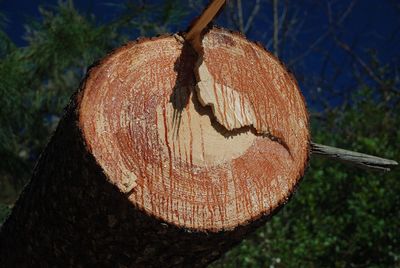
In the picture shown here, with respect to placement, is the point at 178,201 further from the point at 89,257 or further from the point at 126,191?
the point at 89,257

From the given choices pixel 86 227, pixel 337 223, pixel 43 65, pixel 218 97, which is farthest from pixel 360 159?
pixel 337 223

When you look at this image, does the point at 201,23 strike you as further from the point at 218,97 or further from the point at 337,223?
the point at 337,223

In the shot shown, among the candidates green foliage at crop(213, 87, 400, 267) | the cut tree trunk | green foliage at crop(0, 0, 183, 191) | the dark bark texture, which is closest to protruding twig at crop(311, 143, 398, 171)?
the cut tree trunk

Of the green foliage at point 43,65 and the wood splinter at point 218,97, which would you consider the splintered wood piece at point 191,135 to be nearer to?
the wood splinter at point 218,97

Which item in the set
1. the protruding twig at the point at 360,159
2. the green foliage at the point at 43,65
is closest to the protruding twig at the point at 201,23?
the protruding twig at the point at 360,159

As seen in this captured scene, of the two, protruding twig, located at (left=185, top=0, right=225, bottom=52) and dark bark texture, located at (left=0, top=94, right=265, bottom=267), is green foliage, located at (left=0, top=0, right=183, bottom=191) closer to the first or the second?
dark bark texture, located at (left=0, top=94, right=265, bottom=267)

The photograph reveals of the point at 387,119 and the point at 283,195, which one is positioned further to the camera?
the point at 387,119

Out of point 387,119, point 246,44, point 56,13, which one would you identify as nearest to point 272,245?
point 387,119
